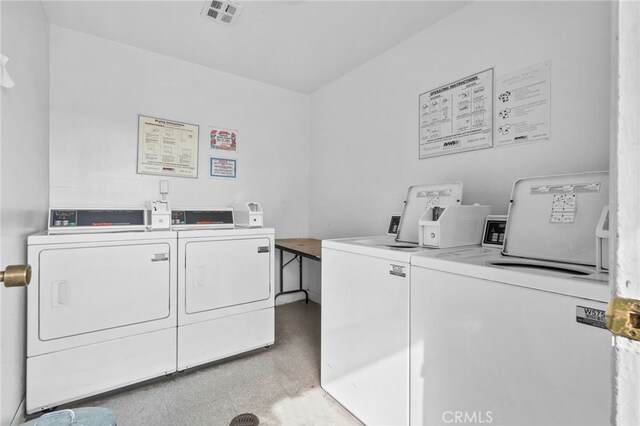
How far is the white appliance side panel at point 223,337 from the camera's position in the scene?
212 centimetres

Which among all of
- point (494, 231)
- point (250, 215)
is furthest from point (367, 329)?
point (250, 215)

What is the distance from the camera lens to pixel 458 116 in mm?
2102

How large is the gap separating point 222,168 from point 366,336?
230 cm

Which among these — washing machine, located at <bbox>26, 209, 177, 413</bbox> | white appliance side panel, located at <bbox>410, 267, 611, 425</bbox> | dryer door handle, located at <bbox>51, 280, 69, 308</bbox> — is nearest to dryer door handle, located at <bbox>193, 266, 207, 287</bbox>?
washing machine, located at <bbox>26, 209, 177, 413</bbox>

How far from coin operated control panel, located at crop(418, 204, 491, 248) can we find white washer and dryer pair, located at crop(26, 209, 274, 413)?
4.32ft

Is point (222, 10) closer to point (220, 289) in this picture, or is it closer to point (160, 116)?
point (160, 116)

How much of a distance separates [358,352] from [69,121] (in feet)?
9.24

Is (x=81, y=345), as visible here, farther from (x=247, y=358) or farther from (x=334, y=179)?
(x=334, y=179)

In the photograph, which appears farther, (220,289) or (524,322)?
(220,289)

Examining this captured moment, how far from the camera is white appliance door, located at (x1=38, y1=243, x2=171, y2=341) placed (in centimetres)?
173

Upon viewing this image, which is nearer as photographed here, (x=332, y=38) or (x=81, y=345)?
(x=81, y=345)

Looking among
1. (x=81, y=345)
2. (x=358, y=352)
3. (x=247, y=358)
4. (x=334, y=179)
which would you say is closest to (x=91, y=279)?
(x=81, y=345)

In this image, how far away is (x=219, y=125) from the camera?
312cm

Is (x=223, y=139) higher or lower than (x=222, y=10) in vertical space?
lower
